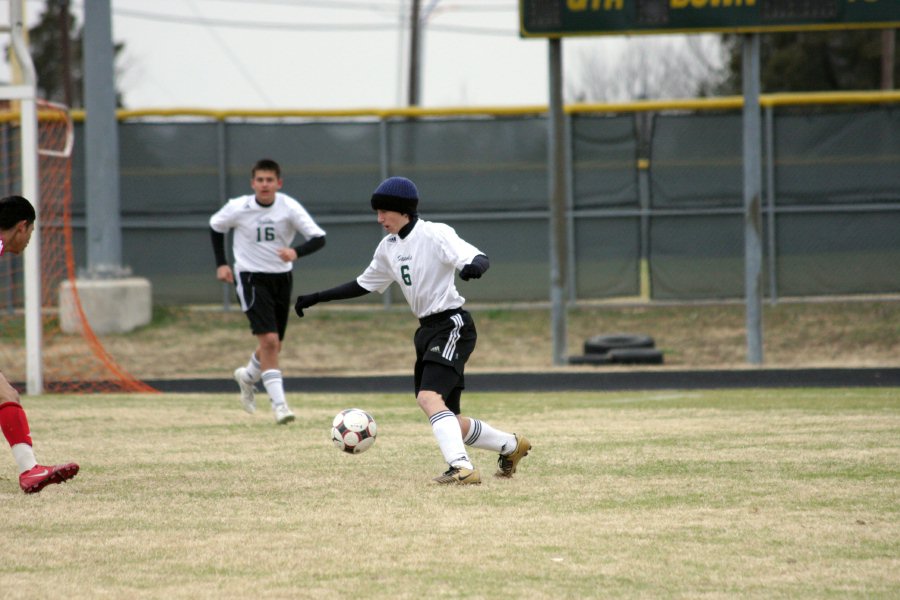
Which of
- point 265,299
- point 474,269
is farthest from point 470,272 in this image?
point 265,299

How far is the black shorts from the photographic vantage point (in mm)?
10758

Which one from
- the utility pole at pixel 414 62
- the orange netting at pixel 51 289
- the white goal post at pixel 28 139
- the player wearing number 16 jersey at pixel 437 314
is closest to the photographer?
the player wearing number 16 jersey at pixel 437 314

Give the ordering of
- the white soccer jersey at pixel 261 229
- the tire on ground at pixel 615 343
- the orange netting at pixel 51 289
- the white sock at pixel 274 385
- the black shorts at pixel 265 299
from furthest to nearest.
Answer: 1. the tire on ground at pixel 615 343
2. the orange netting at pixel 51 289
3. the white soccer jersey at pixel 261 229
4. the black shorts at pixel 265 299
5. the white sock at pixel 274 385

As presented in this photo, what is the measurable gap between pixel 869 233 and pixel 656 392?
7528 millimetres

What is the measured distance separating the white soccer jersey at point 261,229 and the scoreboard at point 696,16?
17.7 feet

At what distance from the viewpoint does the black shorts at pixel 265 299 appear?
35.3 ft

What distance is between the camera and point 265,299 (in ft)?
35.5

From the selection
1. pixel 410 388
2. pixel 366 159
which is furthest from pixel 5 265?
pixel 410 388

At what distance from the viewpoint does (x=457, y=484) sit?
7203mm

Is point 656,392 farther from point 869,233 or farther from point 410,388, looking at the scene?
point 869,233

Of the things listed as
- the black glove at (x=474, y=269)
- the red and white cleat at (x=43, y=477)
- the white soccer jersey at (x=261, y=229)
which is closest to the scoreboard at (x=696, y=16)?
the white soccer jersey at (x=261, y=229)

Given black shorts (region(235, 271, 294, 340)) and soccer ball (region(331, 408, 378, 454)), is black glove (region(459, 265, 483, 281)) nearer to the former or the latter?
soccer ball (region(331, 408, 378, 454))

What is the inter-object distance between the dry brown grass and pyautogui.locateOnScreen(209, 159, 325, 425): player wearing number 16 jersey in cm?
510

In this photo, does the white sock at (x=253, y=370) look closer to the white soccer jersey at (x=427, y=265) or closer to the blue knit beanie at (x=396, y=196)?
the white soccer jersey at (x=427, y=265)
